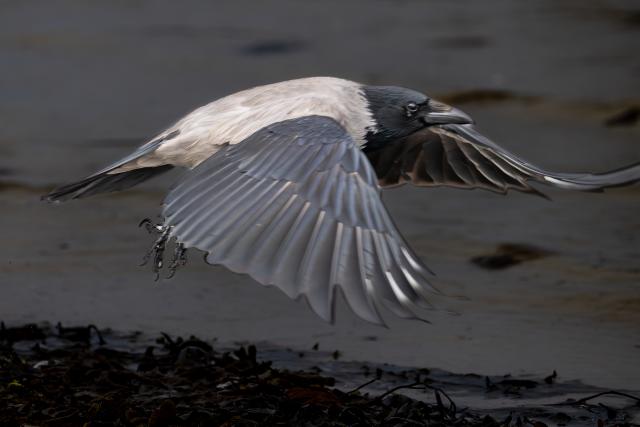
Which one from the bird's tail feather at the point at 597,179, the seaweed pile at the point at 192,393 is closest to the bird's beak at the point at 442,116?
the bird's tail feather at the point at 597,179

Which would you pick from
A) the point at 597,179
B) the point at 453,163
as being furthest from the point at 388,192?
the point at 597,179

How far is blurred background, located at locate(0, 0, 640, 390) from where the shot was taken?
5.64 metres

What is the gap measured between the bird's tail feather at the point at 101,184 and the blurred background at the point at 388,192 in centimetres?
59

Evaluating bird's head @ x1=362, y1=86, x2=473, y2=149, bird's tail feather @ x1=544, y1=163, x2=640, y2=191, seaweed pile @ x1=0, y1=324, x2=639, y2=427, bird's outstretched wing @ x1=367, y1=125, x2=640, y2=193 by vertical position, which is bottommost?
seaweed pile @ x1=0, y1=324, x2=639, y2=427

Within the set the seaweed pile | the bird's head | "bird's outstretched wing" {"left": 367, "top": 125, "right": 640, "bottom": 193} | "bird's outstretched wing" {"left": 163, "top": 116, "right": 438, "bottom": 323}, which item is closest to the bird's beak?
the bird's head

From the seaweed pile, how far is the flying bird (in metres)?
0.48

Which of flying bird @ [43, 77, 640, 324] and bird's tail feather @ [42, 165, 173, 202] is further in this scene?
bird's tail feather @ [42, 165, 173, 202]

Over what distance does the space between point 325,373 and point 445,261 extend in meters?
1.53

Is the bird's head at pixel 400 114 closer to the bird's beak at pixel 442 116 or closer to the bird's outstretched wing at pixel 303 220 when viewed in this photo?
the bird's beak at pixel 442 116

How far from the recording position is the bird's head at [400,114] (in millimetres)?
5406

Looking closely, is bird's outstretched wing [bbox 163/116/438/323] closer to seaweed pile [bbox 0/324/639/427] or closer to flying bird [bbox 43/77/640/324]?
flying bird [bbox 43/77/640/324]

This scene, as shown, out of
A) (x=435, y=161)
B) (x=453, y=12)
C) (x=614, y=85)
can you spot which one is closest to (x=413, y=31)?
(x=453, y=12)

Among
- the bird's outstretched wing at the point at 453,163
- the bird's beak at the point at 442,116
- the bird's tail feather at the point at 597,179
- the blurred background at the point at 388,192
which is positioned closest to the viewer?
the bird's tail feather at the point at 597,179

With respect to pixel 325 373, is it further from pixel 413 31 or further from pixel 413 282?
pixel 413 31
